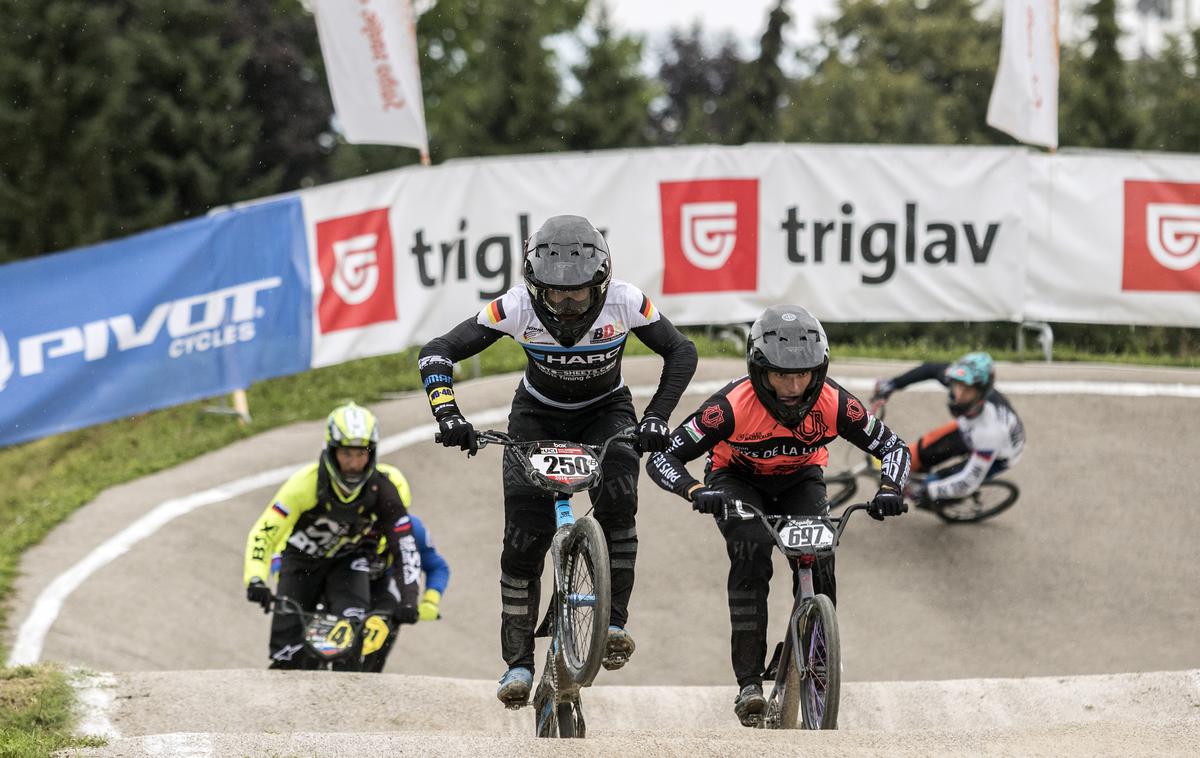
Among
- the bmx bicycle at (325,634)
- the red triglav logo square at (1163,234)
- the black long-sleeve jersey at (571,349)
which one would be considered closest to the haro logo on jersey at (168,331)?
the bmx bicycle at (325,634)

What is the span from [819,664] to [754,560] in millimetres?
687

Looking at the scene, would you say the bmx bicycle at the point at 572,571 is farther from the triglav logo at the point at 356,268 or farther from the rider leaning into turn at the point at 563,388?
the triglav logo at the point at 356,268

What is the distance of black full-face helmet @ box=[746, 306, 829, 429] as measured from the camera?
694 cm

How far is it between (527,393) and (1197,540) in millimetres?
7806

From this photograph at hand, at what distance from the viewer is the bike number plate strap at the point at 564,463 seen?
6.78m

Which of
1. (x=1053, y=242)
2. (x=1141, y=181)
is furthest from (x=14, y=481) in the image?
(x=1141, y=181)

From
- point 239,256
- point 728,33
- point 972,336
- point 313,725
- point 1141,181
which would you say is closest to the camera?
point 313,725

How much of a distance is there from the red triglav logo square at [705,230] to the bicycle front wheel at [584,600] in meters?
8.58

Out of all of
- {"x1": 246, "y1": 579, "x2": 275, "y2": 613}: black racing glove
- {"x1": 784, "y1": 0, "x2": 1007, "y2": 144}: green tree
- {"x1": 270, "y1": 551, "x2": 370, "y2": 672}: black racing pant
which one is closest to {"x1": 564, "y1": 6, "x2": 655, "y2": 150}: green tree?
{"x1": 784, "y1": 0, "x2": 1007, "y2": 144}: green tree

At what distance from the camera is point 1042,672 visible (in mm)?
10617

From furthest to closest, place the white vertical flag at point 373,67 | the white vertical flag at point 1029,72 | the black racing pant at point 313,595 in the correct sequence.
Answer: the white vertical flag at point 1029,72, the white vertical flag at point 373,67, the black racing pant at point 313,595

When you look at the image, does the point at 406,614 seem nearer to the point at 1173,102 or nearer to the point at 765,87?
the point at 765,87

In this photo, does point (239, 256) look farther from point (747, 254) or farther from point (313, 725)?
point (313, 725)

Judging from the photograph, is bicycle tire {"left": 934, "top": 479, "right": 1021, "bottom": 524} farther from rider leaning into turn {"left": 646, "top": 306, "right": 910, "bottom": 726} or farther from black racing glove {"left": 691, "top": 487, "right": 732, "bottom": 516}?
black racing glove {"left": 691, "top": 487, "right": 732, "bottom": 516}
